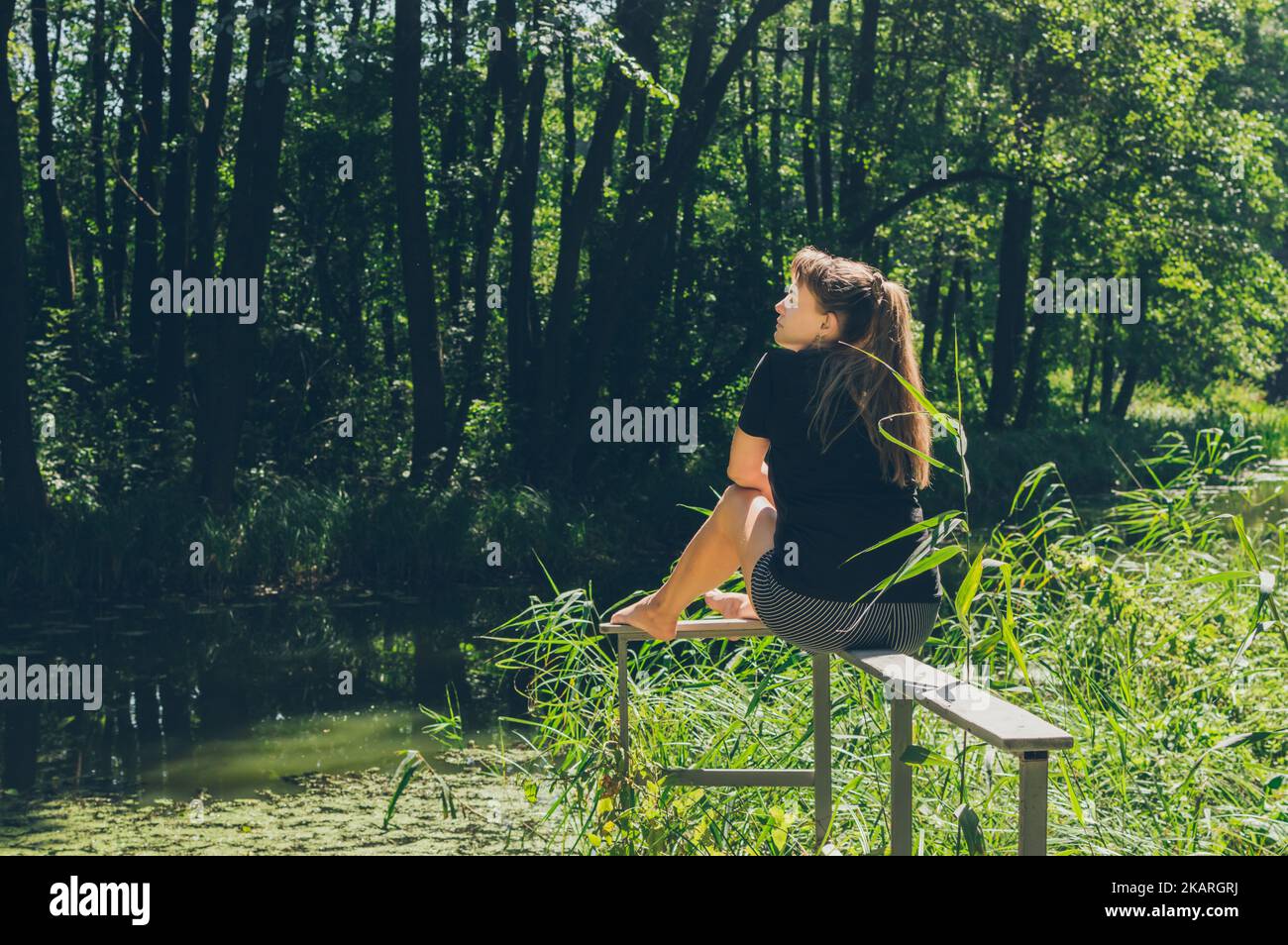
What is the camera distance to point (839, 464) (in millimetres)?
3570

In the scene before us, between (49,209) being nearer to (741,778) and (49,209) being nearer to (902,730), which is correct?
(741,778)

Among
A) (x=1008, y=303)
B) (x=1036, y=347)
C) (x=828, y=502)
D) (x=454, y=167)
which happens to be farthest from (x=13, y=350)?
(x=1036, y=347)

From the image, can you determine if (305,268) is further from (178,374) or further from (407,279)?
(407,279)

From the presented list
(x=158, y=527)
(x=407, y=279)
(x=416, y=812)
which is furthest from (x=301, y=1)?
(x=416, y=812)

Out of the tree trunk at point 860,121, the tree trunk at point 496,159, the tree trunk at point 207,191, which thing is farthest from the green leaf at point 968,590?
the tree trunk at point 860,121

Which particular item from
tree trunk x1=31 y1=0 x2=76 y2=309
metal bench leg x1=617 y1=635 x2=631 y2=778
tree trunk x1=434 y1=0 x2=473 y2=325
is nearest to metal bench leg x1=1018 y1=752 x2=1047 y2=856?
metal bench leg x1=617 y1=635 x2=631 y2=778

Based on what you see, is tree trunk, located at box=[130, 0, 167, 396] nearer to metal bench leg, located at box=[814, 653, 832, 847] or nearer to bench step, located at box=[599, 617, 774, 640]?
bench step, located at box=[599, 617, 774, 640]

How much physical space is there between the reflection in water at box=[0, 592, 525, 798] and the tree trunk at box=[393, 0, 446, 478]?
2886mm

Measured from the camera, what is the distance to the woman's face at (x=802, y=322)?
3.65m

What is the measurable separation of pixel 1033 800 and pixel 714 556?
1.64 meters

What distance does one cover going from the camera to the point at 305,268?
17.3 meters

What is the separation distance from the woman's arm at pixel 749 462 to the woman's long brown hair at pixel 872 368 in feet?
0.74
